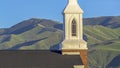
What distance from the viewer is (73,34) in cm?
6912

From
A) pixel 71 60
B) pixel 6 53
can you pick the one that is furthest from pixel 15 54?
pixel 71 60

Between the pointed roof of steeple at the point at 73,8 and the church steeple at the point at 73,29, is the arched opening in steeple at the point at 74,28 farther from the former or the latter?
the pointed roof of steeple at the point at 73,8

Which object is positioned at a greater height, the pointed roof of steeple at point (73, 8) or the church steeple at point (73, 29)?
the pointed roof of steeple at point (73, 8)

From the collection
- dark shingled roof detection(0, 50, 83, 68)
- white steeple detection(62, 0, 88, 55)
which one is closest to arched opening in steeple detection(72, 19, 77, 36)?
white steeple detection(62, 0, 88, 55)

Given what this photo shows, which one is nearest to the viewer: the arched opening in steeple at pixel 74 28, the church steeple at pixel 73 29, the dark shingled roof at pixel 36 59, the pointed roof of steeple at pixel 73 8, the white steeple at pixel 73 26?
the dark shingled roof at pixel 36 59

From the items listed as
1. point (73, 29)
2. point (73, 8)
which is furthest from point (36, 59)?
point (73, 8)

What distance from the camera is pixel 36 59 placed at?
63.2 metres

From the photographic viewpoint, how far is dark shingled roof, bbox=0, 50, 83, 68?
6166 cm

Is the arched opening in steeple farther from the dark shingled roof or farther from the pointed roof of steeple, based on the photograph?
the dark shingled roof

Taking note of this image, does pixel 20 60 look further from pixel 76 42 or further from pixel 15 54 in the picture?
pixel 76 42

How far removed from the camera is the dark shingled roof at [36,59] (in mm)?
61656

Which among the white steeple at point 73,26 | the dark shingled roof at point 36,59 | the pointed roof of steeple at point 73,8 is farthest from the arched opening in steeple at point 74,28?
the dark shingled roof at point 36,59

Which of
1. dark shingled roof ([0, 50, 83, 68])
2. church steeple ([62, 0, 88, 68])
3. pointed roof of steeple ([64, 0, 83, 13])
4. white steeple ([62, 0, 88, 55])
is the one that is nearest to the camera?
dark shingled roof ([0, 50, 83, 68])

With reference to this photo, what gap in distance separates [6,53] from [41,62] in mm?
4830
